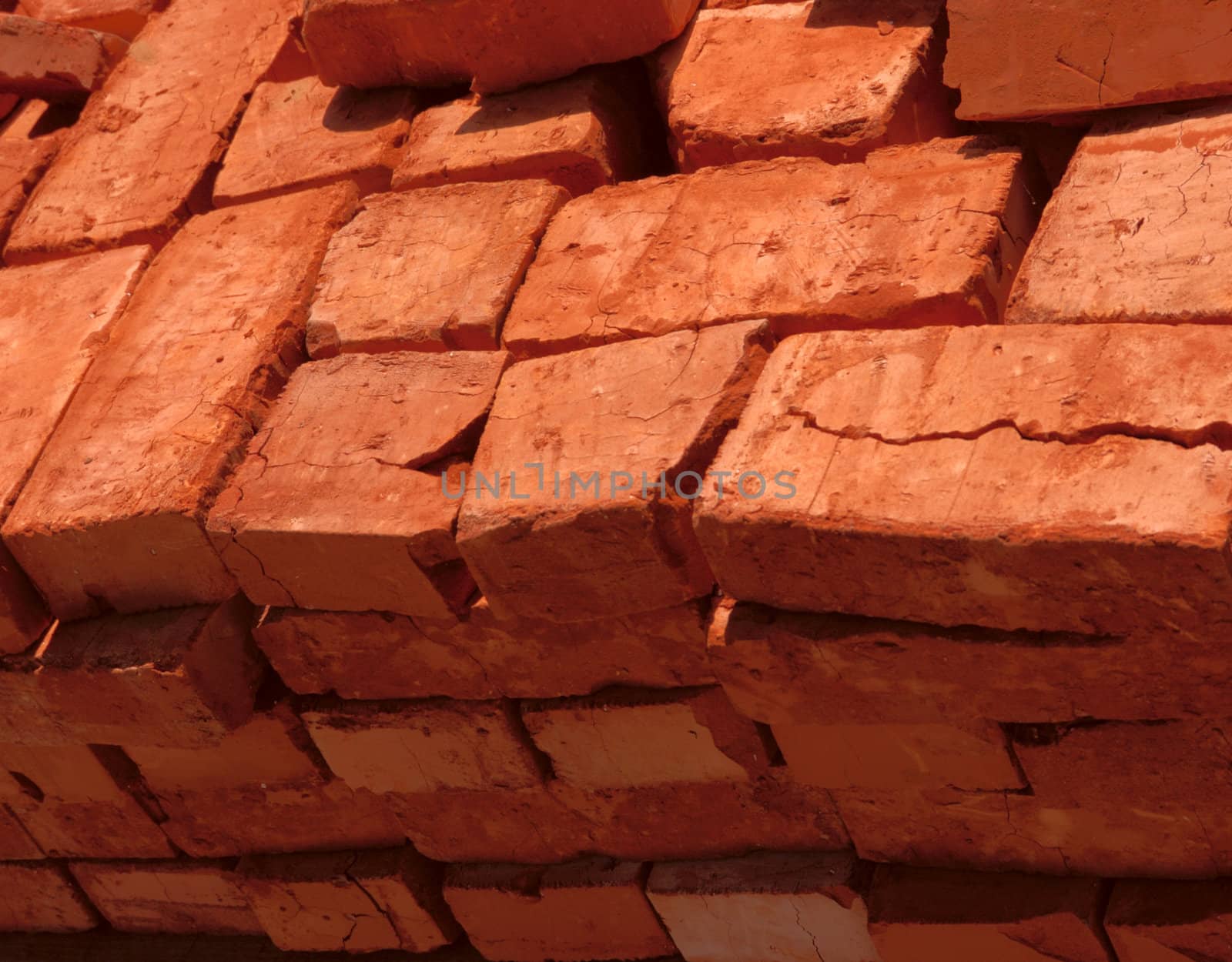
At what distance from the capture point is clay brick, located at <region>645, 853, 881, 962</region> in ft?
13.4

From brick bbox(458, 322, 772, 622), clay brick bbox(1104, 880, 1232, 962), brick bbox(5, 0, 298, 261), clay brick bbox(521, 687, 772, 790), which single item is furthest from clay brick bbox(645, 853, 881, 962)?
brick bbox(5, 0, 298, 261)

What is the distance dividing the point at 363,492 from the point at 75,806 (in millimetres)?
1903

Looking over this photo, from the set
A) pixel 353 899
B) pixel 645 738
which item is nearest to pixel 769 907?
pixel 645 738

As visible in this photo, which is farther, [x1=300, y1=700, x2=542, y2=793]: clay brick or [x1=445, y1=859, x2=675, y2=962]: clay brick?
[x1=445, y1=859, x2=675, y2=962]: clay brick

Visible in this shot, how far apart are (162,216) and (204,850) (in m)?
2.02

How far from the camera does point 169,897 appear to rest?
17.0 ft

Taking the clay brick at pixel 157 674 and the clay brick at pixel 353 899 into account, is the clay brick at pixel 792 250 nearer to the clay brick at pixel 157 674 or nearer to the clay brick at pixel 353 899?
the clay brick at pixel 157 674

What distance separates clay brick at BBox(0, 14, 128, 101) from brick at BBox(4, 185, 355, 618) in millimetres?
1471

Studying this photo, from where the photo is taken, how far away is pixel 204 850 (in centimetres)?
494

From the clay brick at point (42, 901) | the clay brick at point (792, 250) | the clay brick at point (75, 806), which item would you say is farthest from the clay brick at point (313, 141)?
the clay brick at point (42, 901)

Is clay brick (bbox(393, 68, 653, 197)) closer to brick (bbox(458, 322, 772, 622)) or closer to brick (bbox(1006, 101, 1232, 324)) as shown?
brick (bbox(458, 322, 772, 622))

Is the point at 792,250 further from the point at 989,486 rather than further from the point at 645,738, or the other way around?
the point at 645,738

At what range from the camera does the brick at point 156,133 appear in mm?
5207

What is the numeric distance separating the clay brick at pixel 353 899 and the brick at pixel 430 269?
1.55m
